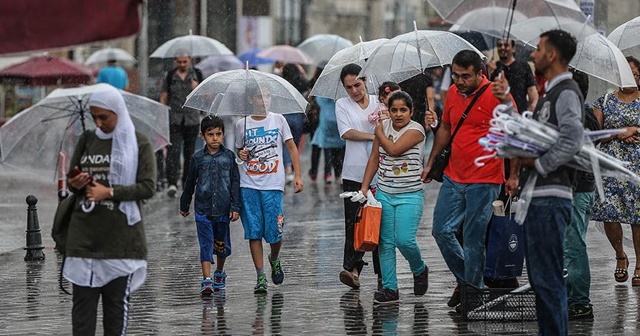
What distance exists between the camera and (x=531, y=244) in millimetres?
8836

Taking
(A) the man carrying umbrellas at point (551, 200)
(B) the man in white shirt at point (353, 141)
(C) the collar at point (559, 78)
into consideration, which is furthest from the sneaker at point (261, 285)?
(C) the collar at point (559, 78)

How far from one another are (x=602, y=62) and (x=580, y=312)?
1.92 metres

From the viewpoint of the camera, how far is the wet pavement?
10422 mm

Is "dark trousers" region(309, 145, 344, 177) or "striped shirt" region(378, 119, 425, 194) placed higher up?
"striped shirt" region(378, 119, 425, 194)

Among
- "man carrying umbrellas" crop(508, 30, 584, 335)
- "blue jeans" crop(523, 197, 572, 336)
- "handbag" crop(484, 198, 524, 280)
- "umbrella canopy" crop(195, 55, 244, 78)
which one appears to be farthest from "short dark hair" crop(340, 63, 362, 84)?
"umbrella canopy" crop(195, 55, 244, 78)

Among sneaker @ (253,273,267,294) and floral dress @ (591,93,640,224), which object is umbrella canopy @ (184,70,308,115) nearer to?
sneaker @ (253,273,267,294)

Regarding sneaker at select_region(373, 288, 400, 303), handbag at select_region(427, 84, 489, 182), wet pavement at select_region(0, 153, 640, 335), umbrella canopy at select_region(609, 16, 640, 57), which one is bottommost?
wet pavement at select_region(0, 153, 640, 335)

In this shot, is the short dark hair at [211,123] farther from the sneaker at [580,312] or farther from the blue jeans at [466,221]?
the sneaker at [580,312]

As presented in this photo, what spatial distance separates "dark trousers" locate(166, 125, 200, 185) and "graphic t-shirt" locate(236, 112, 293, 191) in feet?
29.0

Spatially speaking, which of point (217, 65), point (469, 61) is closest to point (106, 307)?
point (469, 61)

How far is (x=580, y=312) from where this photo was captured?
10.7m

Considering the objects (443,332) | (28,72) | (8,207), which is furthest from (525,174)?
(28,72)

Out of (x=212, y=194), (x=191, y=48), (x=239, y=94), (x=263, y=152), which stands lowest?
(x=212, y=194)

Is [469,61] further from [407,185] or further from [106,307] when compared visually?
[106,307]
